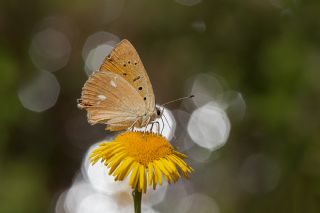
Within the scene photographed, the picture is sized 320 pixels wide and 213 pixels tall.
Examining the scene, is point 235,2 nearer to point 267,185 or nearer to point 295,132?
point 295,132

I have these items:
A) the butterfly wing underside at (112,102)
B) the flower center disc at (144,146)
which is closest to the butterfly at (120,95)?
the butterfly wing underside at (112,102)

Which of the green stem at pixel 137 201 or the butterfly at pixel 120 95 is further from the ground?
the butterfly at pixel 120 95

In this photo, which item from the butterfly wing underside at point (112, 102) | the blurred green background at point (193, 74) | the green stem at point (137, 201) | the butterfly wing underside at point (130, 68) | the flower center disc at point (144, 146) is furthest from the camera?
the blurred green background at point (193, 74)

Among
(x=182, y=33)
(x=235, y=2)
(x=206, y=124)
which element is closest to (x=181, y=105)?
(x=206, y=124)

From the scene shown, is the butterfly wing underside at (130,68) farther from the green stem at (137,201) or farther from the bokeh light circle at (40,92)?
the bokeh light circle at (40,92)

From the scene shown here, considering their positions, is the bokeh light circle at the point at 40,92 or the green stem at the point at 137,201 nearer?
the green stem at the point at 137,201

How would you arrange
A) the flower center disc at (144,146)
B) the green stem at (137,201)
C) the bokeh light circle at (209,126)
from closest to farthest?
the green stem at (137,201) → the flower center disc at (144,146) → the bokeh light circle at (209,126)

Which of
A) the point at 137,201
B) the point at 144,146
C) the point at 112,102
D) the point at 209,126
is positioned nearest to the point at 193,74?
the point at 209,126

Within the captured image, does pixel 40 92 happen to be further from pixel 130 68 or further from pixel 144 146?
pixel 144 146
